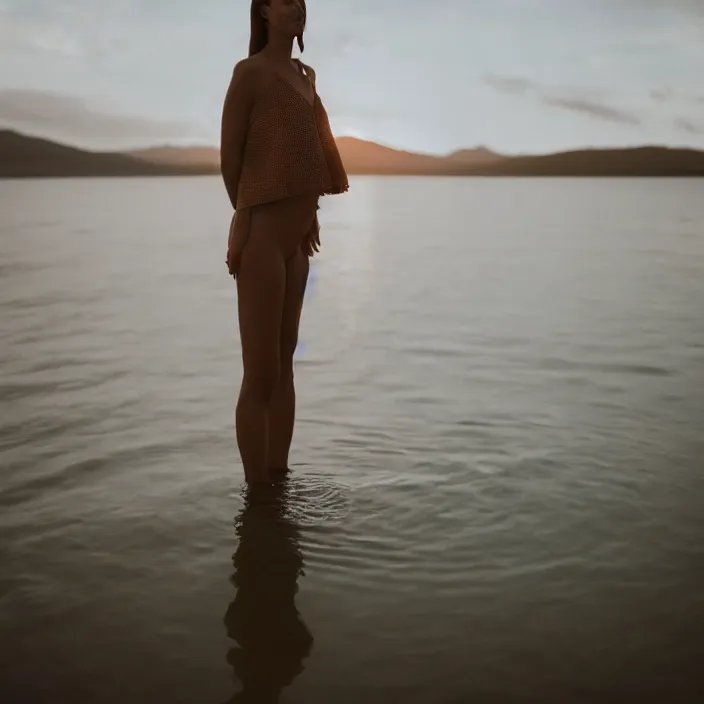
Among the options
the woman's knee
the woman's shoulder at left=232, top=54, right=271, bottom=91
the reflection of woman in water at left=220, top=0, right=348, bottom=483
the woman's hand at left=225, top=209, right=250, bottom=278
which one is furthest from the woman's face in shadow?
the woman's knee

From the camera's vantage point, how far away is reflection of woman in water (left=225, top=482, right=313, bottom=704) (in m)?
2.40

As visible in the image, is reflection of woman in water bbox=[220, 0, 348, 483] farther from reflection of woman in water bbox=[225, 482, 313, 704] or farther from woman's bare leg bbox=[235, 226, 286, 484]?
reflection of woman in water bbox=[225, 482, 313, 704]

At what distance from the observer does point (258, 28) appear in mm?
3498

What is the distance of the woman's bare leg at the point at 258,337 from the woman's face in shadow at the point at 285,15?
69 centimetres

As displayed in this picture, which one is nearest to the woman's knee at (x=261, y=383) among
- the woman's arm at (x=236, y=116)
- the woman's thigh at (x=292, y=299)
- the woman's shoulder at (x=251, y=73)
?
the woman's thigh at (x=292, y=299)

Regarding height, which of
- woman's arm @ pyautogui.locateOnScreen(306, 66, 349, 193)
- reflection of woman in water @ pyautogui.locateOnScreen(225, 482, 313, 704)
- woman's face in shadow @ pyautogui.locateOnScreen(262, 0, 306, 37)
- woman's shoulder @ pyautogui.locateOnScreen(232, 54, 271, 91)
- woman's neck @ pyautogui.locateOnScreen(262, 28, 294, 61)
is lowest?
reflection of woman in water @ pyautogui.locateOnScreen(225, 482, 313, 704)

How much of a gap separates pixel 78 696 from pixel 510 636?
1.04m

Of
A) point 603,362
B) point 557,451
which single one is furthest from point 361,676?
point 603,362

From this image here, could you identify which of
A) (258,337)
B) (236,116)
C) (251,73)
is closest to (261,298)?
(258,337)

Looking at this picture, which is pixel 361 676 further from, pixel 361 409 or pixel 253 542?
pixel 361 409

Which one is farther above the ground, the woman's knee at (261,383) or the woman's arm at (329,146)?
the woman's arm at (329,146)

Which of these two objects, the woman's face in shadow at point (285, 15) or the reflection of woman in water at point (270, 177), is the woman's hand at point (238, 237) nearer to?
the reflection of woman in water at point (270, 177)

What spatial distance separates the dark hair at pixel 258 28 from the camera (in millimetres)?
3482

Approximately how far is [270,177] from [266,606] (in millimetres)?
1385
